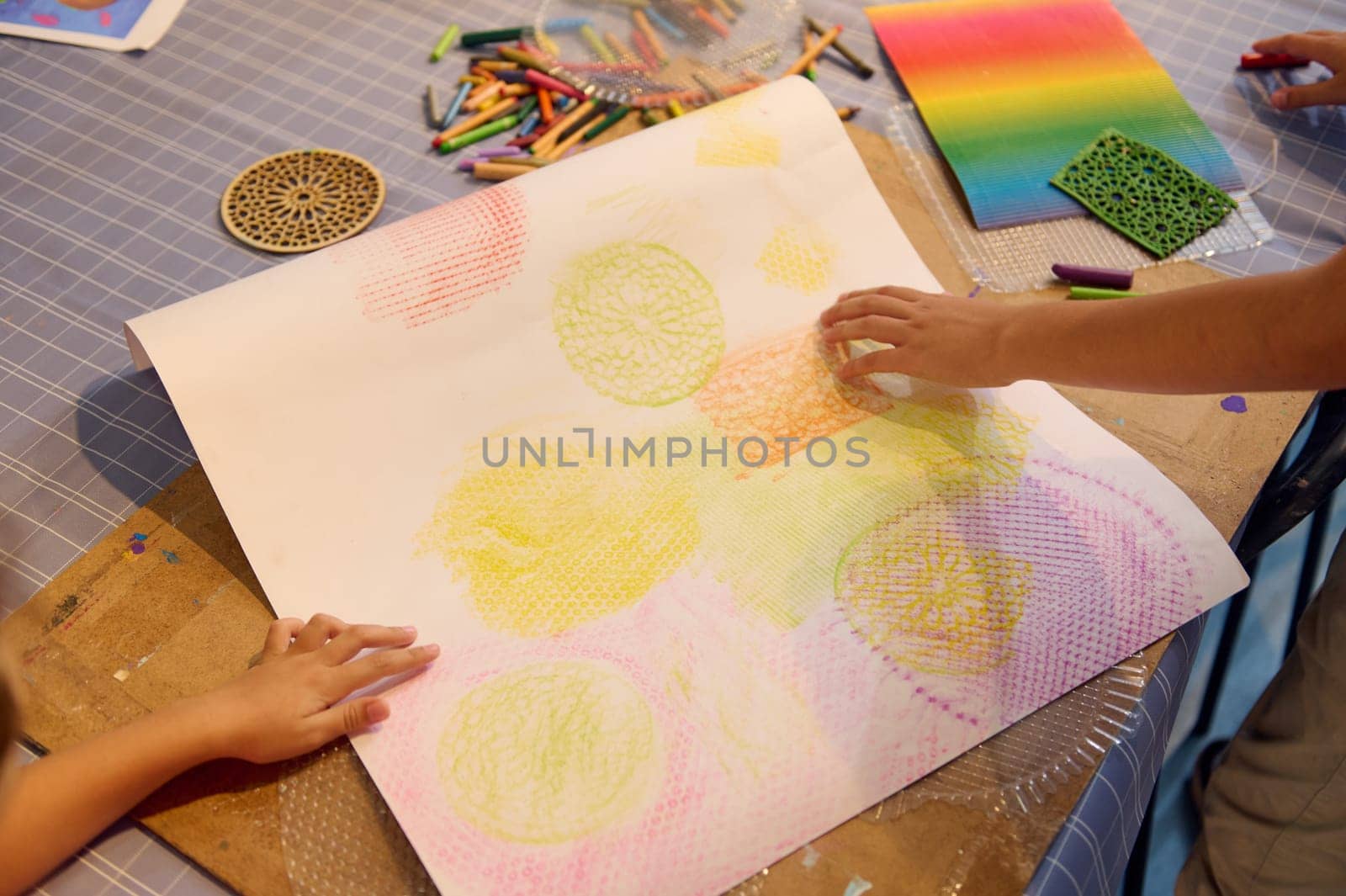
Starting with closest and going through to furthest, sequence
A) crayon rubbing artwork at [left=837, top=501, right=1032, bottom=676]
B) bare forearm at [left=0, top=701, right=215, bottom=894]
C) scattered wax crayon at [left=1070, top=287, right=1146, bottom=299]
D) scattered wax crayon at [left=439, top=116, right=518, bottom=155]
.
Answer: bare forearm at [left=0, top=701, right=215, bottom=894] → crayon rubbing artwork at [left=837, top=501, right=1032, bottom=676] → scattered wax crayon at [left=1070, top=287, right=1146, bottom=299] → scattered wax crayon at [left=439, top=116, right=518, bottom=155]

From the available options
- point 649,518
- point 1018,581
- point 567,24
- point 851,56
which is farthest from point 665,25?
point 1018,581

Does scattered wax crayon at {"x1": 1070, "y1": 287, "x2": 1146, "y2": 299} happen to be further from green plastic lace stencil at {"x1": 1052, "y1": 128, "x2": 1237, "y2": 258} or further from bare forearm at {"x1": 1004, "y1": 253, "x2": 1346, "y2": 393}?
bare forearm at {"x1": 1004, "y1": 253, "x2": 1346, "y2": 393}

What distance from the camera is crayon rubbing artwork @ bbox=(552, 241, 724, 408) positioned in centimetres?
79

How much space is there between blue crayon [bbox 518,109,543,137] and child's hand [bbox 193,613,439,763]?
59 cm

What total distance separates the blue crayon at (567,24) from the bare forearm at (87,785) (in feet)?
2.77

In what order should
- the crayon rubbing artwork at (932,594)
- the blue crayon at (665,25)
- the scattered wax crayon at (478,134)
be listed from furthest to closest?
Answer: 1. the blue crayon at (665,25)
2. the scattered wax crayon at (478,134)
3. the crayon rubbing artwork at (932,594)

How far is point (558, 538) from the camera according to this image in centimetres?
71

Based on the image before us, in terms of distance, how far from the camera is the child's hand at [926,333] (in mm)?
736

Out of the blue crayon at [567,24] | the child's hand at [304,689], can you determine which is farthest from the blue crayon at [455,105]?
the child's hand at [304,689]

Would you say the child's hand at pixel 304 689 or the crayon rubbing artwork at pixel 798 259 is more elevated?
the crayon rubbing artwork at pixel 798 259

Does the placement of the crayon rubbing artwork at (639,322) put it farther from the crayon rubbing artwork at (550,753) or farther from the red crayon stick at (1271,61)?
the red crayon stick at (1271,61)

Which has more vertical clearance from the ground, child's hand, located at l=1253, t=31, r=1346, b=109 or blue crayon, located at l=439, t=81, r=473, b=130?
child's hand, located at l=1253, t=31, r=1346, b=109

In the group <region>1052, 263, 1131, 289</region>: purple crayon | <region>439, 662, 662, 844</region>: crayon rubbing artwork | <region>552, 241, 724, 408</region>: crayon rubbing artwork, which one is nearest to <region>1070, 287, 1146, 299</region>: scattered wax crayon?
<region>1052, 263, 1131, 289</region>: purple crayon

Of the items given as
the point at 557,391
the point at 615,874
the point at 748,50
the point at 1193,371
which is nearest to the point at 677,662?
the point at 615,874
